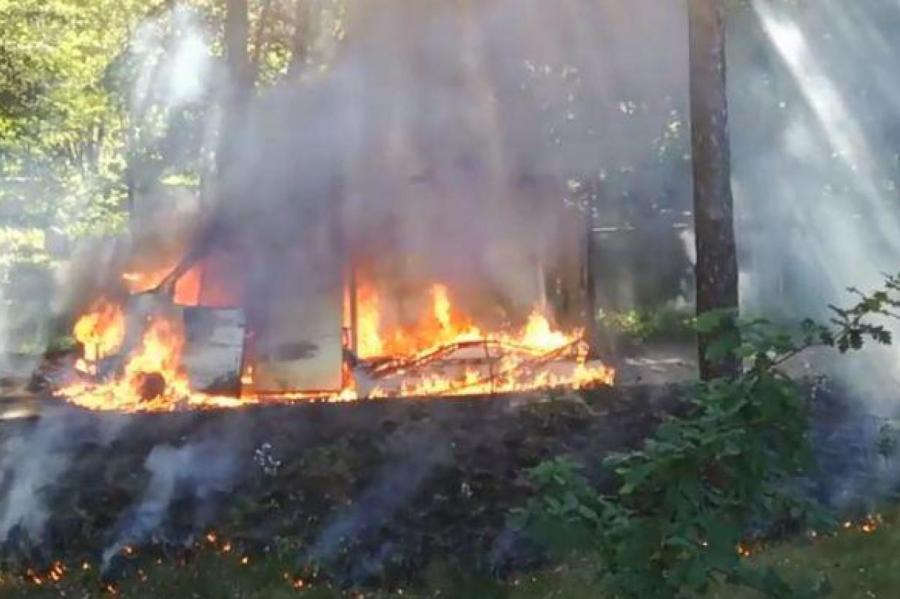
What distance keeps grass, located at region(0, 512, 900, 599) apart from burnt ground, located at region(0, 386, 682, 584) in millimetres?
154

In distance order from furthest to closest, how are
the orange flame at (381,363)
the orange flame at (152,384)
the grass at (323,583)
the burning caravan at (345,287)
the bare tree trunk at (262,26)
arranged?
the bare tree trunk at (262,26) → the burning caravan at (345,287) → the orange flame at (381,363) → the orange flame at (152,384) → the grass at (323,583)

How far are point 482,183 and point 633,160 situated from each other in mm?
1977

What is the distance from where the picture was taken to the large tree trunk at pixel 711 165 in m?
8.61

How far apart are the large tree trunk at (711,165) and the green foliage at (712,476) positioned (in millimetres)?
4437

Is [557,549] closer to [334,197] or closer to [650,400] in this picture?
[650,400]

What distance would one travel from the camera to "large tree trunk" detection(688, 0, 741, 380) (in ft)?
28.2

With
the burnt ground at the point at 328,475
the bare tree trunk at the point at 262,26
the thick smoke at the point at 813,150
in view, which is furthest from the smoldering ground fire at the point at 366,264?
the bare tree trunk at the point at 262,26

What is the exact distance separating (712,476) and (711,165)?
4.91 meters

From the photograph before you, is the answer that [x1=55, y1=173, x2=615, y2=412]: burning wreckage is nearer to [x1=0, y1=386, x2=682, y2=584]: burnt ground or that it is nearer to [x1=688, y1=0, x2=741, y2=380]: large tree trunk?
[x1=0, y1=386, x2=682, y2=584]: burnt ground

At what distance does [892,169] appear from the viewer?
567 inches

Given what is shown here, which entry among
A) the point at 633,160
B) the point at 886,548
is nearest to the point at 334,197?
the point at 633,160

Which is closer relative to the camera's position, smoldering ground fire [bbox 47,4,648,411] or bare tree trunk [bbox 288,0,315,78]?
smoldering ground fire [bbox 47,4,648,411]

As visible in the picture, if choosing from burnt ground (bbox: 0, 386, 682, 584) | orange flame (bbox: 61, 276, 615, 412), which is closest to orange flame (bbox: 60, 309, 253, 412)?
orange flame (bbox: 61, 276, 615, 412)

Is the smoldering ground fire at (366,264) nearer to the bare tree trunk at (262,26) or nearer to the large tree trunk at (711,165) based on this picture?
the large tree trunk at (711,165)
